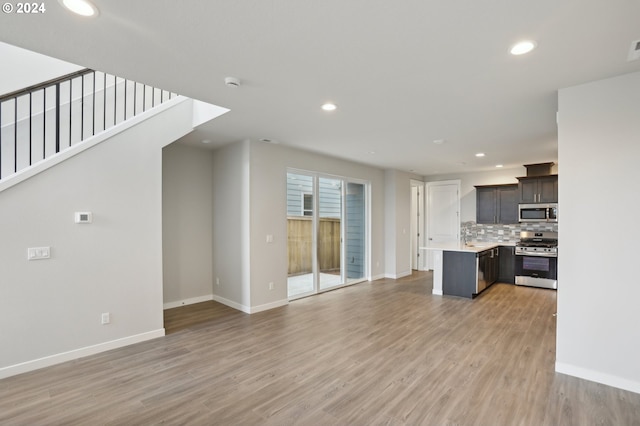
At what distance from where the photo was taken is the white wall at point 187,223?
498 cm

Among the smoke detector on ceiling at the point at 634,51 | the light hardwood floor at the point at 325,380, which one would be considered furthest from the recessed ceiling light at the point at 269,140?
the smoke detector on ceiling at the point at 634,51

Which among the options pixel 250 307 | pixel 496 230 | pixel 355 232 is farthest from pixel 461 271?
pixel 250 307

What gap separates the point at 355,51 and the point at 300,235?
388 centimetres

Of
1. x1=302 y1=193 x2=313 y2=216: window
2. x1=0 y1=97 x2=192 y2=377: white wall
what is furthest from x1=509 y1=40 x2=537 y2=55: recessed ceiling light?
x1=302 y1=193 x2=313 y2=216: window

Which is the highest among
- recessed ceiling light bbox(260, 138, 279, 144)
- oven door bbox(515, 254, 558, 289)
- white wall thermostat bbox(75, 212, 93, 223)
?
recessed ceiling light bbox(260, 138, 279, 144)

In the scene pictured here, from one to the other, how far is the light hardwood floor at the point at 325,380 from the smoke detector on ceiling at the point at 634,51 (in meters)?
2.71

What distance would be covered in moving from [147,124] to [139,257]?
64.7 inches

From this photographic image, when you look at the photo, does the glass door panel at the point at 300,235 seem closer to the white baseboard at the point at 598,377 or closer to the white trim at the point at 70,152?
the white trim at the point at 70,152

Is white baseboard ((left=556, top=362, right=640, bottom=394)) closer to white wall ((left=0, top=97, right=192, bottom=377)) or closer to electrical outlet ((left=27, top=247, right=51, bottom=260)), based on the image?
white wall ((left=0, top=97, right=192, bottom=377))

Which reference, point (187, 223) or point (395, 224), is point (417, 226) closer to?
point (395, 224)

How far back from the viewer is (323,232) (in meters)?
6.08

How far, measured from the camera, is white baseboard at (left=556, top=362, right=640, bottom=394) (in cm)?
257

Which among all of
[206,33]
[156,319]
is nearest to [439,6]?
[206,33]

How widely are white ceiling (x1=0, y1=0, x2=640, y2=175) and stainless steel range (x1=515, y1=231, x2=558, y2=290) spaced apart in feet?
12.4
